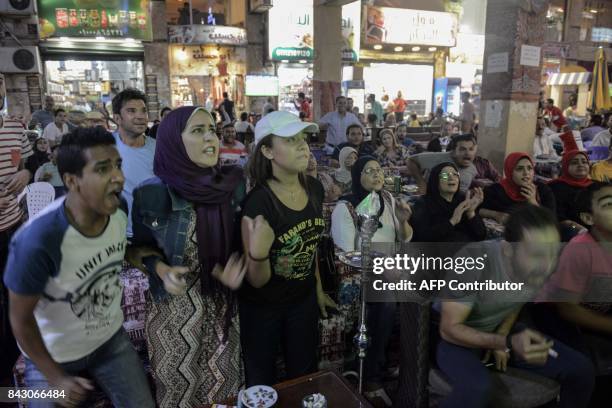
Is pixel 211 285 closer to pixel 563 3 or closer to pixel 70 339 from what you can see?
pixel 70 339

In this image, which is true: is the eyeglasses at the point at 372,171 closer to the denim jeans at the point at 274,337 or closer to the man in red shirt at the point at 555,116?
the denim jeans at the point at 274,337

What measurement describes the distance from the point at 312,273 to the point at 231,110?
1065 centimetres

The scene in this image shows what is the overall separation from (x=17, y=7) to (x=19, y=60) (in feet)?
4.06

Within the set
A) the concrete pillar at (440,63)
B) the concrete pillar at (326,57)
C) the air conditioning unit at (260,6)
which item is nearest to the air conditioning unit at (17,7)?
the air conditioning unit at (260,6)

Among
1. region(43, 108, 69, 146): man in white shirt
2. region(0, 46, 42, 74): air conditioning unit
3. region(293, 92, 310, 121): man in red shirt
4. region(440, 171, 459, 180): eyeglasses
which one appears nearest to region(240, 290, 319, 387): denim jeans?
region(440, 171, 459, 180): eyeglasses

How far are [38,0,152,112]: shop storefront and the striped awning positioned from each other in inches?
581

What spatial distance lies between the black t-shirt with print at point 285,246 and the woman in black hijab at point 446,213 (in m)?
1.49

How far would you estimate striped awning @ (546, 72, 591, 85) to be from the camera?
54.0ft

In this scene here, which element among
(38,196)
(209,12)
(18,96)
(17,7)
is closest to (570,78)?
(209,12)

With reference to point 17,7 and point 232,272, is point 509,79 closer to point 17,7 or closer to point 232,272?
point 232,272

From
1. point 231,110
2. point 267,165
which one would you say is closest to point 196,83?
point 231,110

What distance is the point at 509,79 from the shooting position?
19.2 feet

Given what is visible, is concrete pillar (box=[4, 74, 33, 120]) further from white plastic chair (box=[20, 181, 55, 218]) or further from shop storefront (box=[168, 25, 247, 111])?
white plastic chair (box=[20, 181, 55, 218])

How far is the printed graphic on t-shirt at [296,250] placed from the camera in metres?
2.03
